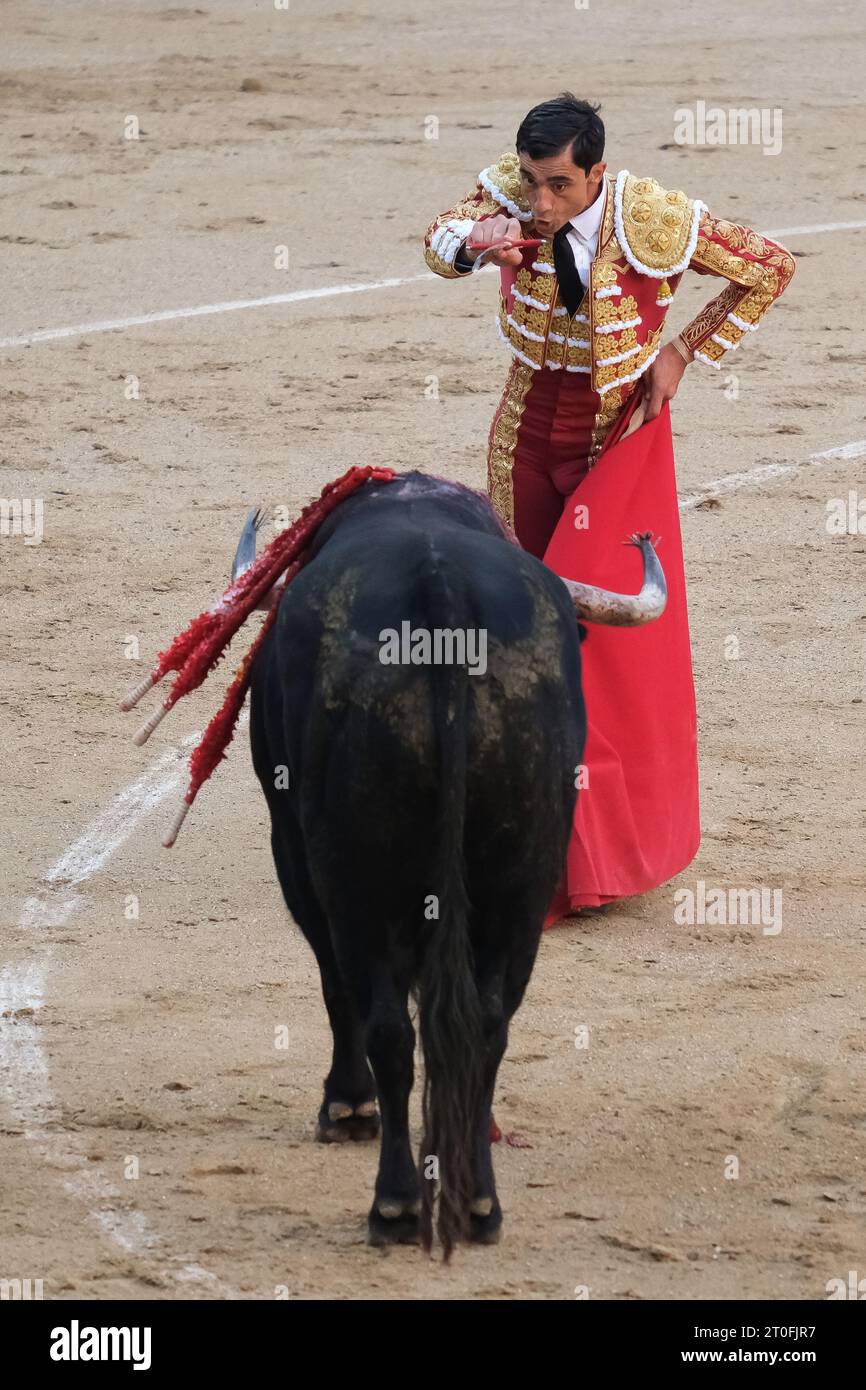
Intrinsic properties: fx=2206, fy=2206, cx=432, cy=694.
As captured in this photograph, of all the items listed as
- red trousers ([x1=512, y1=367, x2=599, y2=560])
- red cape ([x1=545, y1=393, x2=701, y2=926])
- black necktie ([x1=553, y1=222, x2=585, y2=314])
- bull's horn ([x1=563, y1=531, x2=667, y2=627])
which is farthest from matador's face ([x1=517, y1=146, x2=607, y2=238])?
bull's horn ([x1=563, y1=531, x2=667, y2=627])

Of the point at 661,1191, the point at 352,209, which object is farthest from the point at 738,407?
the point at 661,1191

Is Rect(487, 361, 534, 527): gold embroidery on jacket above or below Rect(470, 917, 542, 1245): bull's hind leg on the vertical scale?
above

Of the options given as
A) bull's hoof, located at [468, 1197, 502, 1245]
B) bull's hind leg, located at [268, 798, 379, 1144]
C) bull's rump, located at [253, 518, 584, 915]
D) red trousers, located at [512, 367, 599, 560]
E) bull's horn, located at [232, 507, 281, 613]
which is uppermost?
red trousers, located at [512, 367, 599, 560]

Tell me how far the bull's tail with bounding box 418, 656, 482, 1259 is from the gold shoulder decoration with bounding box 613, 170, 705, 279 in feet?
5.64

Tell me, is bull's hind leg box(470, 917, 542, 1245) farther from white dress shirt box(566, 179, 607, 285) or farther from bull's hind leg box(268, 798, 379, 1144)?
white dress shirt box(566, 179, 607, 285)

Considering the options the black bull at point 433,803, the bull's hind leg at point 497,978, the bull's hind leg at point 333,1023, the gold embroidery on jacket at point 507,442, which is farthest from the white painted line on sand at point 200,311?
the bull's hind leg at point 497,978

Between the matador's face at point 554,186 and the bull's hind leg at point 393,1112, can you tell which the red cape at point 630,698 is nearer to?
the matador's face at point 554,186

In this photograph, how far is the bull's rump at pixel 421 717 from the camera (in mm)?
3244

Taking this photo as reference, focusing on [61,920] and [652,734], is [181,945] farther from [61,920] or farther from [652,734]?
[652,734]

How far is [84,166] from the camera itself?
1153 cm

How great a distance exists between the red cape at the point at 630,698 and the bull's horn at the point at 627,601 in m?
0.89

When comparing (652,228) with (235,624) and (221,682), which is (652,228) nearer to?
(235,624)

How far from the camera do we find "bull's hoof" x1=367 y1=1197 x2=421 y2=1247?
3.49 meters

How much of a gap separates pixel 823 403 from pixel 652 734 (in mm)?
4169
